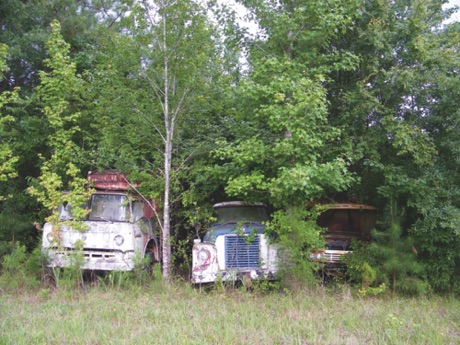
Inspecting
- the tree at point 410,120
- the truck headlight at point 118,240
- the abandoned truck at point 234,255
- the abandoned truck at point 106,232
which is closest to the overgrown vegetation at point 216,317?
the abandoned truck at point 234,255

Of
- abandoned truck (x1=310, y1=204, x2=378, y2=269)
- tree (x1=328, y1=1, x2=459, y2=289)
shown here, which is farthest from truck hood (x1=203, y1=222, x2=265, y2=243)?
tree (x1=328, y1=1, x2=459, y2=289)

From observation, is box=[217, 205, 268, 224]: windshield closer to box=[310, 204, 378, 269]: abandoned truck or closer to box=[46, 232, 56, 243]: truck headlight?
box=[310, 204, 378, 269]: abandoned truck

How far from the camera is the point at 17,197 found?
10289mm

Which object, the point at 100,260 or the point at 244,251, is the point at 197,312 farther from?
the point at 100,260

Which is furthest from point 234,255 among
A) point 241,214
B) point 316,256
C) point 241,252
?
point 316,256

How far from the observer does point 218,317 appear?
587 centimetres

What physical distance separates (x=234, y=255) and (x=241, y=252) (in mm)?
162

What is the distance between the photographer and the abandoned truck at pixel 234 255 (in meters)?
7.75

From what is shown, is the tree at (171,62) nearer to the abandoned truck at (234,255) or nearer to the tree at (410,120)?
the abandoned truck at (234,255)

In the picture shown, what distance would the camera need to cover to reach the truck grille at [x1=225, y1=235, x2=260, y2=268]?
314 inches

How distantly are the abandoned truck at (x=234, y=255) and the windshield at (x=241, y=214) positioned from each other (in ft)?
1.56

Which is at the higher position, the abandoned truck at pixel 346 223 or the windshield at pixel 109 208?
the windshield at pixel 109 208

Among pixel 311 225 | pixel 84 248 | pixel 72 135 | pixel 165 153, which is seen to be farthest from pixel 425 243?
pixel 72 135

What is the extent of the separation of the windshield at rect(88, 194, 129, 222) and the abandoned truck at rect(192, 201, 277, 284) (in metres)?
2.00
